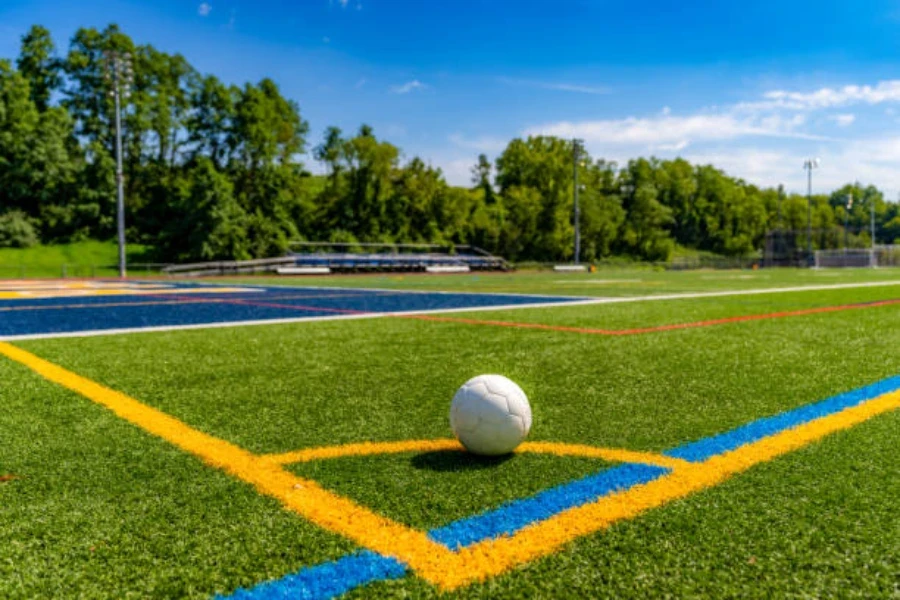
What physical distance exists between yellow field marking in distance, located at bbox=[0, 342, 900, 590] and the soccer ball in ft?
0.65

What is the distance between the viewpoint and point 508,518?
2.30 metres

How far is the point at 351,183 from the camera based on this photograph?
190 ft

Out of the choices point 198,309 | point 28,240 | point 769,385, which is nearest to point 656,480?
point 769,385

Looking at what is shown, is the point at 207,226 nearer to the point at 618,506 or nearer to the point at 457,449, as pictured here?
the point at 457,449

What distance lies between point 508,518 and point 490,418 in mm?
682

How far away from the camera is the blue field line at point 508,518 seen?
185cm

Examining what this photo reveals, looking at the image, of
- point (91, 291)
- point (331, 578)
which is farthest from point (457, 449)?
point (91, 291)

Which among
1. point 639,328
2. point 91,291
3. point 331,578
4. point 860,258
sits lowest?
point 331,578

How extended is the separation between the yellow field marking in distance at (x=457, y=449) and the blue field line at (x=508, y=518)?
0.14ft

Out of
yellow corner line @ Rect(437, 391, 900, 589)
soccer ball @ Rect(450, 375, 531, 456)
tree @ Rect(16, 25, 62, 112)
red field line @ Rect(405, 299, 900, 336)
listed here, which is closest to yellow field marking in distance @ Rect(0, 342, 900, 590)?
yellow corner line @ Rect(437, 391, 900, 589)

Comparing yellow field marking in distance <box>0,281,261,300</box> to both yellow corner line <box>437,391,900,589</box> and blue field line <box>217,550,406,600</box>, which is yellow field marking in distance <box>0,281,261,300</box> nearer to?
blue field line <box>217,550,406,600</box>

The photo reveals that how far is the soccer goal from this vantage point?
2302 inches

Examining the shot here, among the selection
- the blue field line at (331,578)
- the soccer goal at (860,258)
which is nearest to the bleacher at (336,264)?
the soccer goal at (860,258)

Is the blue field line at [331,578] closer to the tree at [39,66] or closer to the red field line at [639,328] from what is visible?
the red field line at [639,328]
